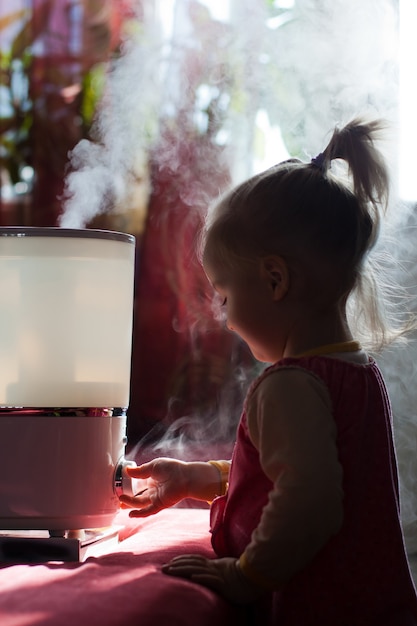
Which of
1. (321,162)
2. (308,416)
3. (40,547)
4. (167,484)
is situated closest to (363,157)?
(321,162)

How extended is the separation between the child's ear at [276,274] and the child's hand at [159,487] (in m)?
0.28

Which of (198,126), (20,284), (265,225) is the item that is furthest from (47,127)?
(265,225)

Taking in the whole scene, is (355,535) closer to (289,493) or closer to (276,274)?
(289,493)

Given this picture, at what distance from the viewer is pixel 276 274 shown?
91 centimetres

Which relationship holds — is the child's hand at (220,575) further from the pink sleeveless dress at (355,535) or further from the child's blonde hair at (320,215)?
the child's blonde hair at (320,215)

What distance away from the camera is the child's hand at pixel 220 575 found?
32.5 inches

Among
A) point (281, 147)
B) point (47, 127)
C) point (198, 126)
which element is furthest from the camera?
point (47, 127)

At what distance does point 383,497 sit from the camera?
0.88m

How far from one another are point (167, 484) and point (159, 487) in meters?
0.01

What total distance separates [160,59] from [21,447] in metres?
1.22

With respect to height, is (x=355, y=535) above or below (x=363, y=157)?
below

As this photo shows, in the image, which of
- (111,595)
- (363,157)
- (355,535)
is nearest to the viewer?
(111,595)

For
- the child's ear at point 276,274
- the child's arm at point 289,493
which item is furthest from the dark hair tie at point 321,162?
the child's arm at point 289,493

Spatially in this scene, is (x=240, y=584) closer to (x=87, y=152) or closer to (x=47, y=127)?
(x=87, y=152)
